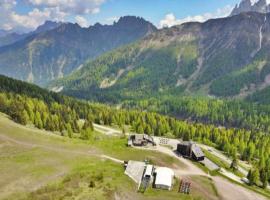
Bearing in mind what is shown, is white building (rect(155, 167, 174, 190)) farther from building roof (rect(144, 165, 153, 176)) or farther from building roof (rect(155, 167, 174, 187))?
building roof (rect(144, 165, 153, 176))

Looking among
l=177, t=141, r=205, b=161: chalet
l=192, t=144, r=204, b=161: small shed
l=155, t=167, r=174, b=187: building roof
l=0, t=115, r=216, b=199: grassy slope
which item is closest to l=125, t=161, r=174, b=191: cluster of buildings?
l=155, t=167, r=174, b=187: building roof

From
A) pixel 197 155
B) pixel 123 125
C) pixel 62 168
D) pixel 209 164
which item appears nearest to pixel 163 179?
pixel 62 168

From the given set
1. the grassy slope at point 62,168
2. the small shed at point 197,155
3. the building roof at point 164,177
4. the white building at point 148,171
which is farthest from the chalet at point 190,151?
the white building at point 148,171

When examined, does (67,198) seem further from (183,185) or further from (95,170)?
(183,185)

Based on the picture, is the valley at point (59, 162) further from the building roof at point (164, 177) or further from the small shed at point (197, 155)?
the small shed at point (197, 155)

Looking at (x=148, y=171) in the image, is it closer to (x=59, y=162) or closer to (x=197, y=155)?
(x=59, y=162)
